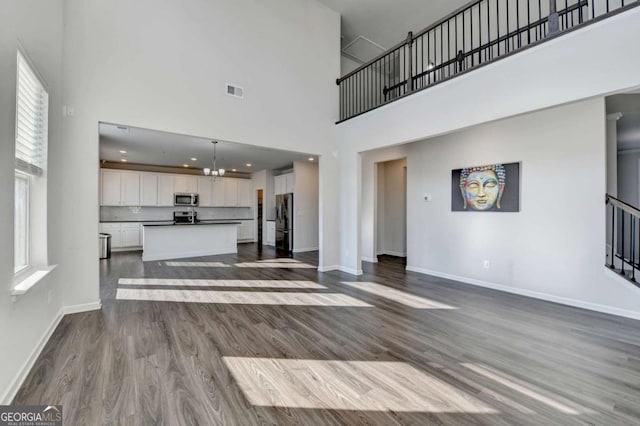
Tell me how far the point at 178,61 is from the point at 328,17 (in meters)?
3.43

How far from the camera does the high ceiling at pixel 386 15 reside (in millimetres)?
5543

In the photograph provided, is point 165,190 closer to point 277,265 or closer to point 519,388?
point 277,265

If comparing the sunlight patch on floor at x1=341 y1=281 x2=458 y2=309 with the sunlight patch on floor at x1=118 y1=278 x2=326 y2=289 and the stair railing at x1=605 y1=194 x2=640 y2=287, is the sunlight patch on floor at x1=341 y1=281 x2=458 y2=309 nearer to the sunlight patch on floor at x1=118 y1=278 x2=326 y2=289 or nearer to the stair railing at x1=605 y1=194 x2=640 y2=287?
the sunlight patch on floor at x1=118 y1=278 x2=326 y2=289

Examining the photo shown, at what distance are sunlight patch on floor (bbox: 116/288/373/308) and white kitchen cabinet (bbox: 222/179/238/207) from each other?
603cm

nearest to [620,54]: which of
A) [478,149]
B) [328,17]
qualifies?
[478,149]

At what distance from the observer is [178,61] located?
4.00 m

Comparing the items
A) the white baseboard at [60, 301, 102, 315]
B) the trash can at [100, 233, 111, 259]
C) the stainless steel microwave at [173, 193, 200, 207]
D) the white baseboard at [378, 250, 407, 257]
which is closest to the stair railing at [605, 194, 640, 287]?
the white baseboard at [378, 250, 407, 257]

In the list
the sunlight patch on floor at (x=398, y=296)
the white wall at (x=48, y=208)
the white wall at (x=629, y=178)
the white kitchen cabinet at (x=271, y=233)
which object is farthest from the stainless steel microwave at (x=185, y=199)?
the white wall at (x=629, y=178)

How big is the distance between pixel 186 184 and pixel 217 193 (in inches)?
41.6

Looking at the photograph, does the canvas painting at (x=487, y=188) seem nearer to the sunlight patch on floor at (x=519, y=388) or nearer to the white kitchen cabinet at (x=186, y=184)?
the sunlight patch on floor at (x=519, y=388)

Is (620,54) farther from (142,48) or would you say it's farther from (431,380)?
(142,48)

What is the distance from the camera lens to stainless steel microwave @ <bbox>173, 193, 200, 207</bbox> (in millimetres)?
9156

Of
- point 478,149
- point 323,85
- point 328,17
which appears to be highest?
point 328,17

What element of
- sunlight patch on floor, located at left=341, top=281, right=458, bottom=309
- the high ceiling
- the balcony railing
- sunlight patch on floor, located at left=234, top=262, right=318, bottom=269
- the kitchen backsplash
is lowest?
sunlight patch on floor, located at left=341, top=281, right=458, bottom=309
